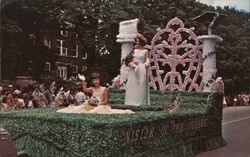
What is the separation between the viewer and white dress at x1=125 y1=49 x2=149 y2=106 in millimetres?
12141

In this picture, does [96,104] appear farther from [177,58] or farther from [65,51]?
→ [65,51]

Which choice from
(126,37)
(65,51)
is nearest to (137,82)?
(126,37)

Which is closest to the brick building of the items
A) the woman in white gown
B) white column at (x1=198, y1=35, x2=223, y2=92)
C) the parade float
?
white column at (x1=198, y1=35, x2=223, y2=92)

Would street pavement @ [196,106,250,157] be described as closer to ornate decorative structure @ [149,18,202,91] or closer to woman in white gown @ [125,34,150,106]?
ornate decorative structure @ [149,18,202,91]

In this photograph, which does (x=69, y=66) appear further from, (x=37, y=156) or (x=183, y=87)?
(x=37, y=156)

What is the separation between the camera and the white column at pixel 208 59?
14.0 metres

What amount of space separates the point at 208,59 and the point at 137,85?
2.87 m

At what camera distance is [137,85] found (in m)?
12.2

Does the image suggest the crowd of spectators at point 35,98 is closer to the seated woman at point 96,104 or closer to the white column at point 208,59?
the seated woman at point 96,104

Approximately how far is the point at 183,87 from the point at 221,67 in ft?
67.5

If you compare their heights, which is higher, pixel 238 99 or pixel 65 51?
pixel 65 51

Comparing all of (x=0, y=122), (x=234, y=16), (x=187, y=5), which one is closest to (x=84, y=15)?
(x=187, y=5)

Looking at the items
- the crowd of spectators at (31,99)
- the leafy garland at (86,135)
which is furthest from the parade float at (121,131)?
the crowd of spectators at (31,99)

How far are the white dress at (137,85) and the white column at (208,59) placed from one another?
8.04ft
